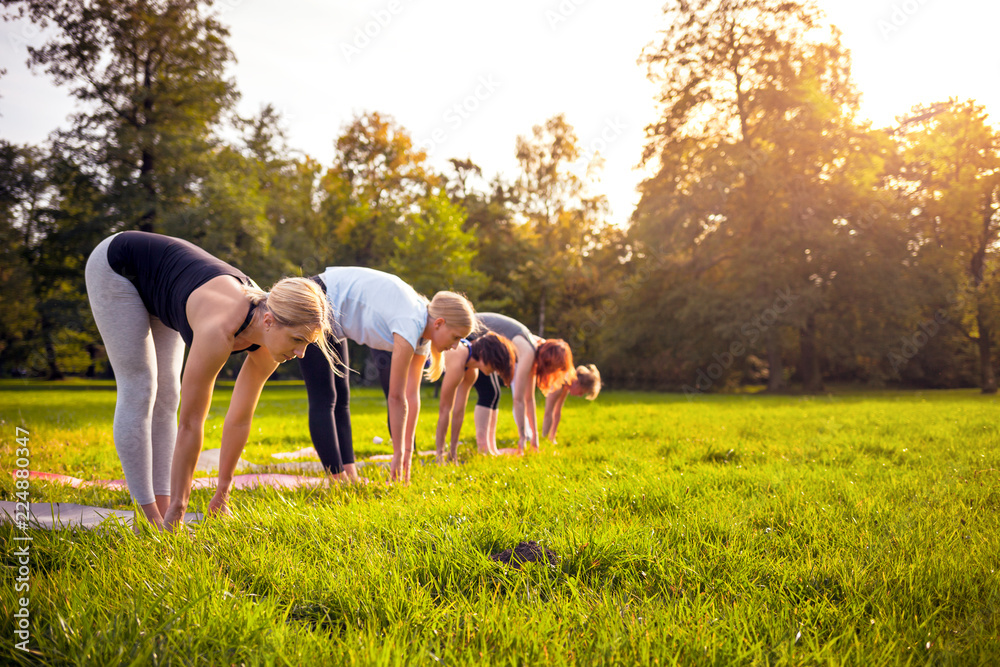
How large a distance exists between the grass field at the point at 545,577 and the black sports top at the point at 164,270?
1.08 metres

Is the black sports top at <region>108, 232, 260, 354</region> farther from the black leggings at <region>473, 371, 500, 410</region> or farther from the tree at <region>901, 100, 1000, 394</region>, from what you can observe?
the tree at <region>901, 100, 1000, 394</region>

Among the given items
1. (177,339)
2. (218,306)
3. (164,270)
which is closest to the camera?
(218,306)

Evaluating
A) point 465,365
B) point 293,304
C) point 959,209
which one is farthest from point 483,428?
point 959,209

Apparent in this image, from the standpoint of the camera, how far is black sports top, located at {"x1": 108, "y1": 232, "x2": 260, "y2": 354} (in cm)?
287

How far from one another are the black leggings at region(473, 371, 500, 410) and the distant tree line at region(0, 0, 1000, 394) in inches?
659

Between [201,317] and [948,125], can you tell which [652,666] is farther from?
[948,125]

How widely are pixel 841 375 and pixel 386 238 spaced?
85.3 feet

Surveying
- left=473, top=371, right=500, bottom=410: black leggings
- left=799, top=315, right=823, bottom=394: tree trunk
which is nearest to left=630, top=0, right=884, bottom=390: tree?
left=799, top=315, right=823, bottom=394: tree trunk

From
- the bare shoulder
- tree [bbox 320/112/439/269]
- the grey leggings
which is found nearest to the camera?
the bare shoulder

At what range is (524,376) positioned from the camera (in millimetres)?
6691

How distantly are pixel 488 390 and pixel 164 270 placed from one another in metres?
3.88

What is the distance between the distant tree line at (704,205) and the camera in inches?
791

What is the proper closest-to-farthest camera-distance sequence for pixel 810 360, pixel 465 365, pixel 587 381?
pixel 465 365 → pixel 587 381 → pixel 810 360

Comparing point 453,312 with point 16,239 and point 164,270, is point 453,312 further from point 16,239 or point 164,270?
point 16,239
